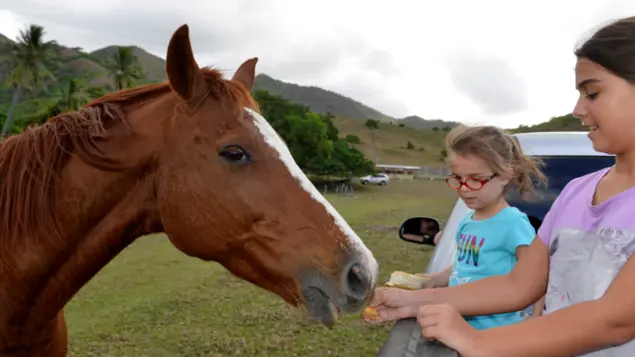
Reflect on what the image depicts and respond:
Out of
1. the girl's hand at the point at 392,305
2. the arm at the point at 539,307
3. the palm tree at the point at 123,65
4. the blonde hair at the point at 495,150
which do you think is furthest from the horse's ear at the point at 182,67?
the palm tree at the point at 123,65

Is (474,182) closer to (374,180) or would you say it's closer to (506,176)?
(506,176)

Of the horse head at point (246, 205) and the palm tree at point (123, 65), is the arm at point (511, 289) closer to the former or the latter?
the horse head at point (246, 205)

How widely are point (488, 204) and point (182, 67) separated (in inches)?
62.7

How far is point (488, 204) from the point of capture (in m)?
2.51

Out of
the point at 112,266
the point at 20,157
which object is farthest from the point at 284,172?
the point at 112,266

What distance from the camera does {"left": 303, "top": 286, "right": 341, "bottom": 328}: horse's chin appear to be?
1906 millimetres

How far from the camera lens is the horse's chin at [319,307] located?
1.91 metres

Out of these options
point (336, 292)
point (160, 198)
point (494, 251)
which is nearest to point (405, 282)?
point (336, 292)

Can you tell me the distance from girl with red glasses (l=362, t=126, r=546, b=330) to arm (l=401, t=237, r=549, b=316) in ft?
2.18

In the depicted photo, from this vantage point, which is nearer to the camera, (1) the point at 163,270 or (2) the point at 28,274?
(2) the point at 28,274

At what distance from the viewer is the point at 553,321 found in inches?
41.6

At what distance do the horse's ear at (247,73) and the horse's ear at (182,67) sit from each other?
1.62ft

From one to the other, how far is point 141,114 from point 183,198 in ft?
1.44

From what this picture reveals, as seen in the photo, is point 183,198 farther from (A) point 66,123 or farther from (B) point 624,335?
(B) point 624,335
